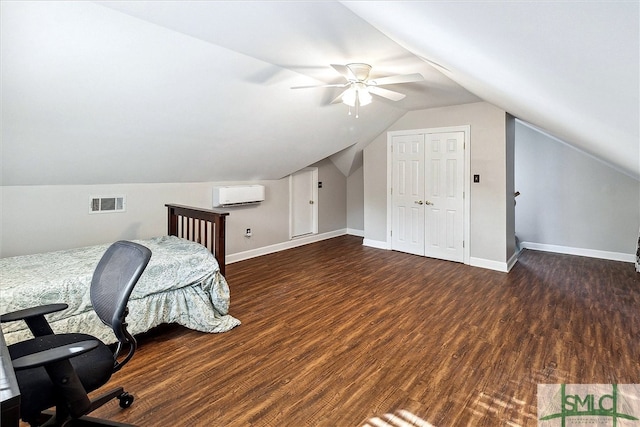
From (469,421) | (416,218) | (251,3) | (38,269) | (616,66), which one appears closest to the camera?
(616,66)

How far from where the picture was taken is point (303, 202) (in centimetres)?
649

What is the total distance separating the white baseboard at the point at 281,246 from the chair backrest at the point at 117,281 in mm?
3313

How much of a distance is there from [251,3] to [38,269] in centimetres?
248

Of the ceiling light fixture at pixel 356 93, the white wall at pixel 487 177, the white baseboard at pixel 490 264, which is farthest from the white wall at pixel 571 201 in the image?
the ceiling light fixture at pixel 356 93

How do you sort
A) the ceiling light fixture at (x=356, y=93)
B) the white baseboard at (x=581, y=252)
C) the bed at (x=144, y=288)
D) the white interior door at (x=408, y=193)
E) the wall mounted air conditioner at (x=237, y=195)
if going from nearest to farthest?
the bed at (x=144, y=288), the ceiling light fixture at (x=356, y=93), the wall mounted air conditioner at (x=237, y=195), the white baseboard at (x=581, y=252), the white interior door at (x=408, y=193)

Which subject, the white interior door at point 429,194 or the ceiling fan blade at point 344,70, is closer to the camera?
the ceiling fan blade at point 344,70

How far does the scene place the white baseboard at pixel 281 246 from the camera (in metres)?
5.33

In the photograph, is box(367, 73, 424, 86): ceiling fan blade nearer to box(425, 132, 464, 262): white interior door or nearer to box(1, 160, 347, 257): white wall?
box(425, 132, 464, 262): white interior door

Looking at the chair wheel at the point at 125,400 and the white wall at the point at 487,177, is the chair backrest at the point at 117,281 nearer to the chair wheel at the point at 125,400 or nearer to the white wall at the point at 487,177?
the chair wheel at the point at 125,400

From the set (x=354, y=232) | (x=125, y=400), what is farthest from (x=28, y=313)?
(x=354, y=232)

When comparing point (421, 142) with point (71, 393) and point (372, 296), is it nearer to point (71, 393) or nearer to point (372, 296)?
point (372, 296)

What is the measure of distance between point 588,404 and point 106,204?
4651 millimetres

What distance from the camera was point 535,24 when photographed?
0.86 m

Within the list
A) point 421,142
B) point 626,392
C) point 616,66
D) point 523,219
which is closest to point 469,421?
point 626,392
